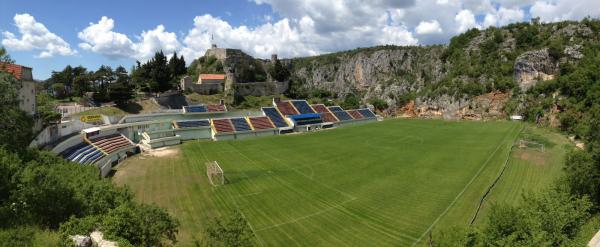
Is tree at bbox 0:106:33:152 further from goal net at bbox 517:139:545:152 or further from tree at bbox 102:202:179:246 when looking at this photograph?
goal net at bbox 517:139:545:152

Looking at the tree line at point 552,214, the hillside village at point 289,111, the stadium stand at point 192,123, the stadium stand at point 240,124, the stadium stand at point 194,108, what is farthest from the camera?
the stadium stand at point 194,108

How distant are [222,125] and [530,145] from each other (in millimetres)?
46487

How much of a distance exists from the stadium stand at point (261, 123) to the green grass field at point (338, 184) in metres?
9.07

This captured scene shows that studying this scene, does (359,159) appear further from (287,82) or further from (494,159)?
(287,82)

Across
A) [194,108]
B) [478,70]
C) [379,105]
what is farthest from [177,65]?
[478,70]

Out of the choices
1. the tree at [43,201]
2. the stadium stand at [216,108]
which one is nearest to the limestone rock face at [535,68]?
the stadium stand at [216,108]

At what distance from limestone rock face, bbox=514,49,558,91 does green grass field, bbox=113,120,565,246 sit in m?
33.1

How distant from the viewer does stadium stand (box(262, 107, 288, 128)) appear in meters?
67.0

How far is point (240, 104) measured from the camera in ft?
283

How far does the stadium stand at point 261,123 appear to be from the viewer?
6233 cm

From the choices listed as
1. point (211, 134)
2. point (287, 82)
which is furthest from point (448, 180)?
point (287, 82)

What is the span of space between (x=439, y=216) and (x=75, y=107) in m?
62.7

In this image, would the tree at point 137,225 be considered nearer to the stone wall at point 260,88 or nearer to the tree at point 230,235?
the tree at point 230,235

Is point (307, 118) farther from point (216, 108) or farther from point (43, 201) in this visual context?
point (43, 201)
